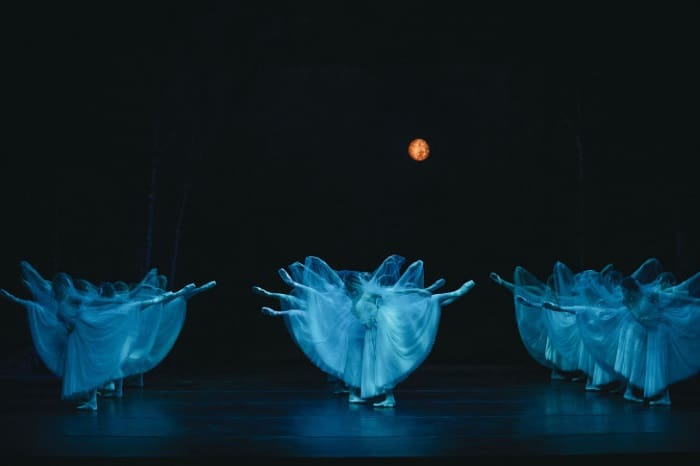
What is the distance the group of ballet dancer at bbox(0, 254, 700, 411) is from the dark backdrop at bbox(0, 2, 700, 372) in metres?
3.75

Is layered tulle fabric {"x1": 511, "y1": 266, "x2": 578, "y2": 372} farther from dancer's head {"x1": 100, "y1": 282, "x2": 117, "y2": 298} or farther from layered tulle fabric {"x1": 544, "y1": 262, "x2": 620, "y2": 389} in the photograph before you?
dancer's head {"x1": 100, "y1": 282, "x2": 117, "y2": 298}

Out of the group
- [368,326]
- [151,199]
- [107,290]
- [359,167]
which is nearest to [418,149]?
[359,167]

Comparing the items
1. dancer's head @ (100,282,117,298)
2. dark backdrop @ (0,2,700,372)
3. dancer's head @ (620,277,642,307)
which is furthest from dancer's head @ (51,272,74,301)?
dancer's head @ (620,277,642,307)

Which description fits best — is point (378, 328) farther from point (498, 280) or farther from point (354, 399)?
point (498, 280)

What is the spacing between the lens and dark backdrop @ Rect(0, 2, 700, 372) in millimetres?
13211

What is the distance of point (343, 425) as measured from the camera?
7.06 m

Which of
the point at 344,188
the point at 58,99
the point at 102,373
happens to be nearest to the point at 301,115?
the point at 344,188

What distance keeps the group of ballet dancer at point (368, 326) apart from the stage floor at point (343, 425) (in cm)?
30

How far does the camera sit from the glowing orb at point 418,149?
14.7m

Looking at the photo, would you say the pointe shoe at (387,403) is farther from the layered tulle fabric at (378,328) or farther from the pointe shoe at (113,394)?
the pointe shoe at (113,394)

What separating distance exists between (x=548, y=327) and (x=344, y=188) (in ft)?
16.7

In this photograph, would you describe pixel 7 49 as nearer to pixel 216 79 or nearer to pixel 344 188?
pixel 216 79

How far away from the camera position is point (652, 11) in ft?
39.6

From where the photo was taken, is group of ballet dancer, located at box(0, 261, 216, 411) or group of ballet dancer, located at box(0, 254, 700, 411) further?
group of ballet dancer, located at box(0, 254, 700, 411)
